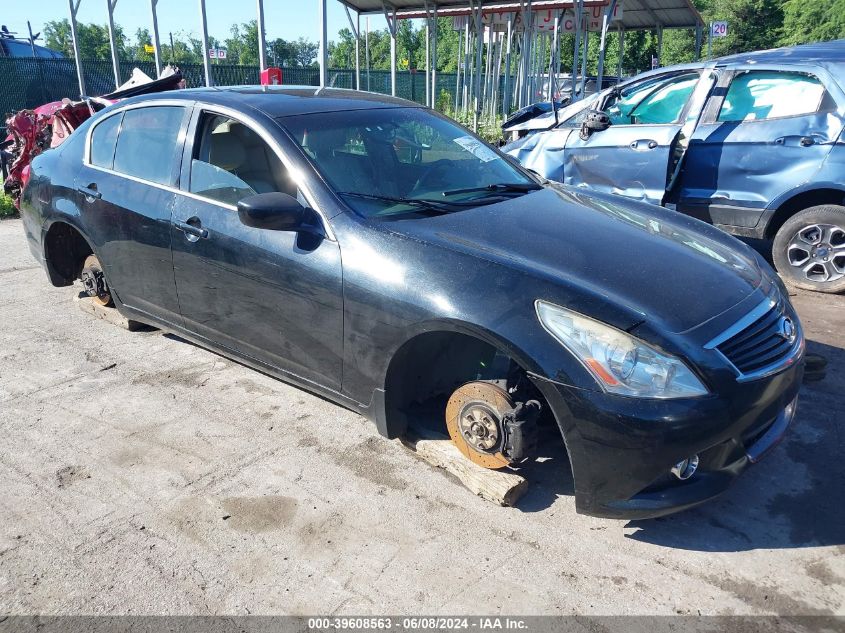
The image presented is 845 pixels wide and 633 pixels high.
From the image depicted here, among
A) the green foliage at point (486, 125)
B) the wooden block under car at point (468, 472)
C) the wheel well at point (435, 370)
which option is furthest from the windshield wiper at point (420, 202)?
the green foliage at point (486, 125)

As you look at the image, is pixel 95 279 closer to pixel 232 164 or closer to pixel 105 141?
pixel 105 141

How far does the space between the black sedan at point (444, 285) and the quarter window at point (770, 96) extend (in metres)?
2.87

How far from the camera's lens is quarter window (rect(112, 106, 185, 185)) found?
381cm

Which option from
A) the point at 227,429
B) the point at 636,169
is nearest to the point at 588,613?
the point at 227,429

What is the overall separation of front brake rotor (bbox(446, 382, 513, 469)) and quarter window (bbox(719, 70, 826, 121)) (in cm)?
450

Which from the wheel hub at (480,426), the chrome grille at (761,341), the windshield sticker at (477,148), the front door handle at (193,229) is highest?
the windshield sticker at (477,148)

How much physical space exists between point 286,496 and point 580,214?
6.54ft

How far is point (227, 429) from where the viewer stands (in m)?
3.55

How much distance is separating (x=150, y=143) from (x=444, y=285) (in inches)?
93.2

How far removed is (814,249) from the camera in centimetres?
560

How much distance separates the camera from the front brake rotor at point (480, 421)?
2.82 metres

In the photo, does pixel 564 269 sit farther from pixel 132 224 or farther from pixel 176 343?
pixel 176 343

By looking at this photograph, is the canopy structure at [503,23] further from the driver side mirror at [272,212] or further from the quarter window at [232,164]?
the driver side mirror at [272,212]

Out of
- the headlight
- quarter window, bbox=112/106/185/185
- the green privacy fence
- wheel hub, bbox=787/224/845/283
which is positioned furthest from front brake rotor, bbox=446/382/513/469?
the green privacy fence
